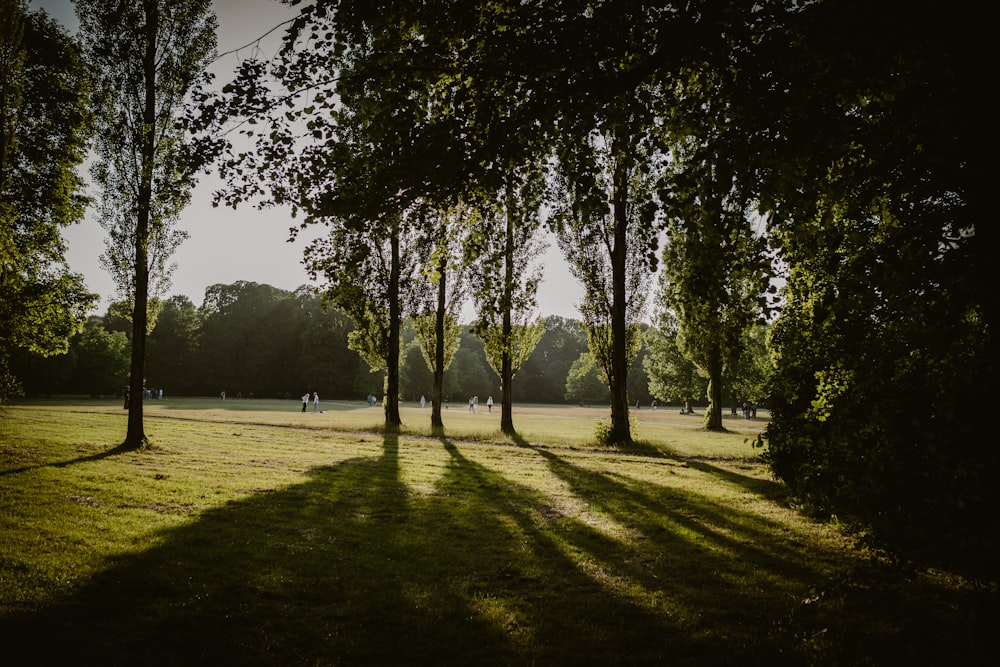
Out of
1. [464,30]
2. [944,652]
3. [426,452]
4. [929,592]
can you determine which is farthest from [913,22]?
[426,452]

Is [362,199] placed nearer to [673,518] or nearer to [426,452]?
[673,518]

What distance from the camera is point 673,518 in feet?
27.1

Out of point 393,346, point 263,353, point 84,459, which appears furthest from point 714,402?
point 263,353

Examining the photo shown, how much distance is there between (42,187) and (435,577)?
18.8 m

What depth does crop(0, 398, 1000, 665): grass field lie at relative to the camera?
3.83 meters

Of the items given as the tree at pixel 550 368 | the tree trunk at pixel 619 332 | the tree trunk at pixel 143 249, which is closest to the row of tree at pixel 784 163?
the tree trunk at pixel 143 249

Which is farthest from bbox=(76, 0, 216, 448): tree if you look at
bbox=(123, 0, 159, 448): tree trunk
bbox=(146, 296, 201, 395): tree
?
bbox=(146, 296, 201, 395): tree

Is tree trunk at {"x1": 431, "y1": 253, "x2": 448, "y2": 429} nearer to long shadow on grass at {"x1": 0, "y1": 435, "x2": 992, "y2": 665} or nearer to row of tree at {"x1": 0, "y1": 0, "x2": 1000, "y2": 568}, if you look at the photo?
long shadow on grass at {"x1": 0, "y1": 435, "x2": 992, "y2": 665}

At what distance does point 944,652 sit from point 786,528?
13.3ft

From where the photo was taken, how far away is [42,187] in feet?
49.8

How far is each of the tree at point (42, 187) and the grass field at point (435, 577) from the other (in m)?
6.16

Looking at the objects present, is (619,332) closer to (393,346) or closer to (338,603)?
(393,346)

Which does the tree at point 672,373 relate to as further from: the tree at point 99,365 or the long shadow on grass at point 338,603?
the tree at point 99,365

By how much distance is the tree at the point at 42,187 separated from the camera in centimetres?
1352
